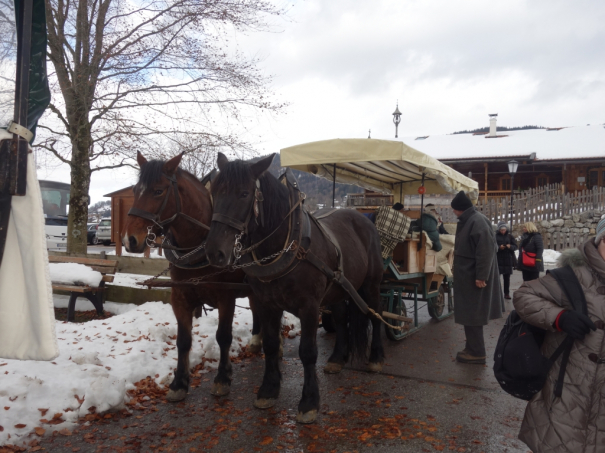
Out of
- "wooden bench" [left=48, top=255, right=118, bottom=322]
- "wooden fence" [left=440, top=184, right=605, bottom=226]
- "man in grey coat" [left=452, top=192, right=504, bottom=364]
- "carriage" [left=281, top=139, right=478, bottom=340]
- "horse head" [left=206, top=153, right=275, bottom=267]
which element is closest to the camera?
"horse head" [left=206, top=153, right=275, bottom=267]

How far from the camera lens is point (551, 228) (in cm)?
1969

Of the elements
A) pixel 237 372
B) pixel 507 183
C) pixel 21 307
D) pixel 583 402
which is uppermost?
pixel 507 183

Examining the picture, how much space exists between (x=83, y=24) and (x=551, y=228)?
19250mm

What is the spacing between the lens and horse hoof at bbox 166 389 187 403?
4027 mm

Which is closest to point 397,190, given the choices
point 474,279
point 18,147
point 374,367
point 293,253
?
point 474,279

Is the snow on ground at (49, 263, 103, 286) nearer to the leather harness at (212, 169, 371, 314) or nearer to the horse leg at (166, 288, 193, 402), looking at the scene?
the horse leg at (166, 288, 193, 402)

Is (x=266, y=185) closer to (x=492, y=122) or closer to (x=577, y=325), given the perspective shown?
(x=577, y=325)

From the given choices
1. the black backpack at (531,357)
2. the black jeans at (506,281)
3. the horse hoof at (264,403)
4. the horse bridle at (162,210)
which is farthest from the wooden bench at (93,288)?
the black jeans at (506,281)

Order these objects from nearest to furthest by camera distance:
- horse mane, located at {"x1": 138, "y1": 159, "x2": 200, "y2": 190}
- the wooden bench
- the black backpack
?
1. the black backpack
2. horse mane, located at {"x1": 138, "y1": 159, "x2": 200, "y2": 190}
3. the wooden bench

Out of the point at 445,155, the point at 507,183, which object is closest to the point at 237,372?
the point at 445,155

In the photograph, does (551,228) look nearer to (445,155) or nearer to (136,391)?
(445,155)

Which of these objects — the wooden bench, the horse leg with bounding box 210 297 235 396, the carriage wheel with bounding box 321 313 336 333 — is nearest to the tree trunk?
the wooden bench

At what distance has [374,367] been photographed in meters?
5.05

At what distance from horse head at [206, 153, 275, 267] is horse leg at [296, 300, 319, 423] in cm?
92
